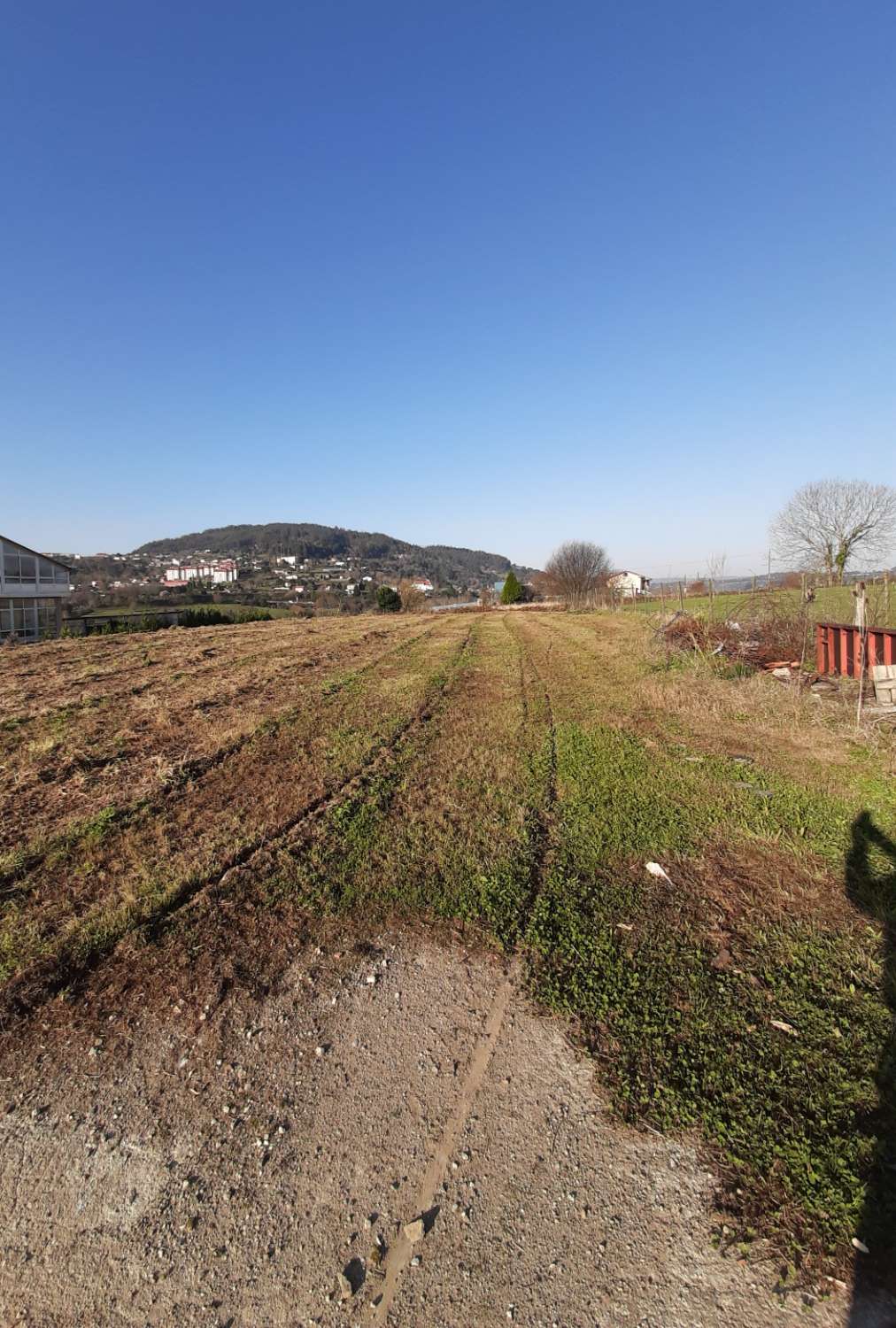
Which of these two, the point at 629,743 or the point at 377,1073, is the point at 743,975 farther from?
the point at 629,743

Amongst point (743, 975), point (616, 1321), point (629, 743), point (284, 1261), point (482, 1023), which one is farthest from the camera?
point (629, 743)

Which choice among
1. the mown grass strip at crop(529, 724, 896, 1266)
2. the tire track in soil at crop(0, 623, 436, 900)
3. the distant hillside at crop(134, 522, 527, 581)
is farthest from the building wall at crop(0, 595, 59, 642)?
the distant hillside at crop(134, 522, 527, 581)

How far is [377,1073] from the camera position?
264cm

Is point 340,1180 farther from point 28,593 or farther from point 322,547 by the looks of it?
point 322,547

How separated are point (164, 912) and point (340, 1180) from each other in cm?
239

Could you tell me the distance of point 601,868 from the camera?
14.6 feet

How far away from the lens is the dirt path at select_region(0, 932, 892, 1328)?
1786 millimetres

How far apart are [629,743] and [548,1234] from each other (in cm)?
617

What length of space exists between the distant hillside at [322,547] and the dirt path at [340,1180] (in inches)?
5155

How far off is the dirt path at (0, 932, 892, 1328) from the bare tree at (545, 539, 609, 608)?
59.2m

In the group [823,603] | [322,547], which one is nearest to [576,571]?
[823,603]

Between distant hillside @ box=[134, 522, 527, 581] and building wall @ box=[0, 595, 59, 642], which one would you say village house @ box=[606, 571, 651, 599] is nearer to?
building wall @ box=[0, 595, 59, 642]

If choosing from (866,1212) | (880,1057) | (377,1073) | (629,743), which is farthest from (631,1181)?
(629,743)

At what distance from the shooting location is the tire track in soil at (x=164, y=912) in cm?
310
